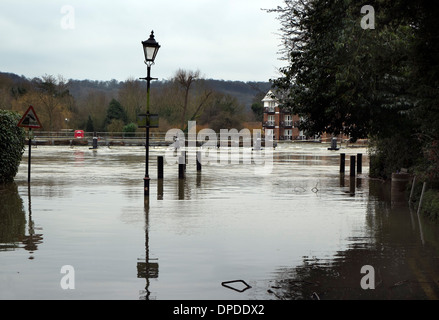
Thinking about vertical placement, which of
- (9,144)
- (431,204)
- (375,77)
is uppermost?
(375,77)

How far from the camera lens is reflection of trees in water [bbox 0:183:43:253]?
962cm

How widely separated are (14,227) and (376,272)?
6807mm

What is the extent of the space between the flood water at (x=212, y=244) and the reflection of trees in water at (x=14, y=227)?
1.0 inches

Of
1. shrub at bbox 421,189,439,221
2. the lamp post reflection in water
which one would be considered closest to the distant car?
shrub at bbox 421,189,439,221

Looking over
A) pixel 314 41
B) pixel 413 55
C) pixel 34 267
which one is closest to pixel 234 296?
pixel 34 267

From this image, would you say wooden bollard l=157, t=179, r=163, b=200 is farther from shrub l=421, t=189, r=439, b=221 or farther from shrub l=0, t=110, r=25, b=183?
shrub l=421, t=189, r=439, b=221

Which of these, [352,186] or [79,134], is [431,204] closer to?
[352,186]

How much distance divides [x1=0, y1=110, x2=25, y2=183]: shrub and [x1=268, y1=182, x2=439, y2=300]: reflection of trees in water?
476 inches

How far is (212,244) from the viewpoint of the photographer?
9.78m

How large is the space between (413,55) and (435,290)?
14.6 feet

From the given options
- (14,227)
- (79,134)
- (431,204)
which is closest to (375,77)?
(431,204)

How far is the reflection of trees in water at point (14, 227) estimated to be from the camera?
31.6 ft
